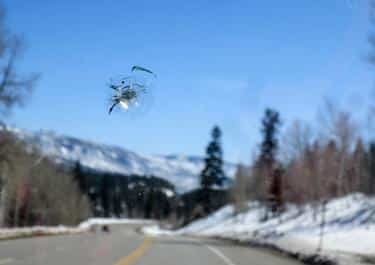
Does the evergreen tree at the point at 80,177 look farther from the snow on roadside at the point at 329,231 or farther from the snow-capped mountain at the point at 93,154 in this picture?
the snow-capped mountain at the point at 93,154

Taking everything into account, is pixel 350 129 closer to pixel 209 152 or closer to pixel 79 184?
pixel 209 152

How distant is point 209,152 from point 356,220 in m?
49.5

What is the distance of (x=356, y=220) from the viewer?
153 ft

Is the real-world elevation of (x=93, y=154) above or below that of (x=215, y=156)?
below

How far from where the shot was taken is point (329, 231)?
144 feet

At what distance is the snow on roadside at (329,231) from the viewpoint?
28703mm

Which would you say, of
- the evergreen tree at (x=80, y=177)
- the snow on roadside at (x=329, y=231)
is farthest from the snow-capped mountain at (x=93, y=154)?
the evergreen tree at (x=80, y=177)

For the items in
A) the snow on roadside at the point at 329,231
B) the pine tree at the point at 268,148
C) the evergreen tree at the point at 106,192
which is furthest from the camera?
the pine tree at the point at 268,148

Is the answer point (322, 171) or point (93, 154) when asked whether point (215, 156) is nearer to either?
point (322, 171)

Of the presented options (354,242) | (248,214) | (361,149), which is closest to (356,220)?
(354,242)

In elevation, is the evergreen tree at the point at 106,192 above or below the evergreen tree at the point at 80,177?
below

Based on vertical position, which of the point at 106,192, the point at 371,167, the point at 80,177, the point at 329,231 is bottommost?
the point at 329,231

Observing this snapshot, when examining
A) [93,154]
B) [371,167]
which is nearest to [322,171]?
[371,167]

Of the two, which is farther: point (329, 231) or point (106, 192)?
point (106, 192)
